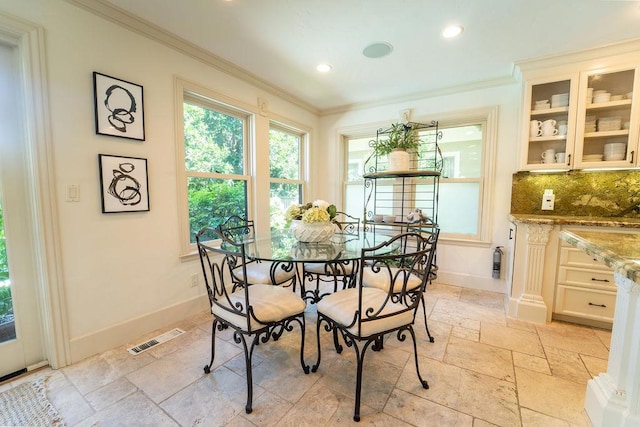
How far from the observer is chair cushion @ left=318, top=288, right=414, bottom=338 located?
141 centimetres

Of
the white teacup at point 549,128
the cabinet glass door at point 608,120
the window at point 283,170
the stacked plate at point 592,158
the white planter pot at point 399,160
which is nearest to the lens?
the cabinet glass door at point 608,120

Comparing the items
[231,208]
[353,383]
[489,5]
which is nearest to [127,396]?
[353,383]

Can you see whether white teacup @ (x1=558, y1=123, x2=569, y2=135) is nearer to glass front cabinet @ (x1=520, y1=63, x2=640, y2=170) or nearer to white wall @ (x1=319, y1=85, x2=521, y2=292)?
glass front cabinet @ (x1=520, y1=63, x2=640, y2=170)

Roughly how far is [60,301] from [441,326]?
9.69 ft

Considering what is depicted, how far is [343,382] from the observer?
1.63 m

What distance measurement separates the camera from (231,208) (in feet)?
9.84

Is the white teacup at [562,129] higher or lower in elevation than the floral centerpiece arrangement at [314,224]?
higher

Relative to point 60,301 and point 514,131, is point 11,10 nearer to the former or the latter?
point 60,301

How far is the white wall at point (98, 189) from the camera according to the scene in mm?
1714

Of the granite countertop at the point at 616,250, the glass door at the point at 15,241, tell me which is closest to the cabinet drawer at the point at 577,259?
the granite countertop at the point at 616,250

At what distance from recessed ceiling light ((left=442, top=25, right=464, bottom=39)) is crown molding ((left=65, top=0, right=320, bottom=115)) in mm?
1958

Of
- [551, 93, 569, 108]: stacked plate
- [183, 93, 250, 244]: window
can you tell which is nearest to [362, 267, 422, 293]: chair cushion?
[183, 93, 250, 244]: window

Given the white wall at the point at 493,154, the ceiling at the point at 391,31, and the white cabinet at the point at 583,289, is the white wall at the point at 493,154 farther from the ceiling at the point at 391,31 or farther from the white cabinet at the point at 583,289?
the white cabinet at the point at 583,289

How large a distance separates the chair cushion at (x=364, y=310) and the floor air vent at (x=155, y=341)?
1.41m
